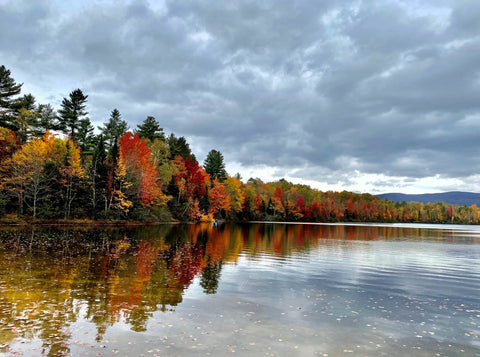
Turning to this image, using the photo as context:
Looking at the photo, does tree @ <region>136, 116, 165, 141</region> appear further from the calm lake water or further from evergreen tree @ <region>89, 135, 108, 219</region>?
the calm lake water

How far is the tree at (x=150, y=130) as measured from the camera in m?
102

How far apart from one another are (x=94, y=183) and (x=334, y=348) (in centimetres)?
6519

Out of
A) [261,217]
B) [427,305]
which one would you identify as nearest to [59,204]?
[427,305]

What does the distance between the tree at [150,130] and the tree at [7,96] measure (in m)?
36.0

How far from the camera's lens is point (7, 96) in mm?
71375

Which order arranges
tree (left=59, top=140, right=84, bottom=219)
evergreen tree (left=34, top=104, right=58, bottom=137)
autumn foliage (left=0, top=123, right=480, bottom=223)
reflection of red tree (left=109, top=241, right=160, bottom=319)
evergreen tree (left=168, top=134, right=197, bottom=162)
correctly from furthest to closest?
evergreen tree (left=168, top=134, right=197, bottom=162) < evergreen tree (left=34, top=104, right=58, bottom=137) < tree (left=59, top=140, right=84, bottom=219) < autumn foliage (left=0, top=123, right=480, bottom=223) < reflection of red tree (left=109, top=241, right=160, bottom=319)

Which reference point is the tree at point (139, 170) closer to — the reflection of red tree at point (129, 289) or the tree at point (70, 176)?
the tree at point (70, 176)

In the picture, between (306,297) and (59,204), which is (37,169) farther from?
(306,297)

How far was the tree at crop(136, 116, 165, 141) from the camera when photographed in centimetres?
10231

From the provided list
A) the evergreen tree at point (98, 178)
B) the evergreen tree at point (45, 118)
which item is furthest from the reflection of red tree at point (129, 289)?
the evergreen tree at point (45, 118)

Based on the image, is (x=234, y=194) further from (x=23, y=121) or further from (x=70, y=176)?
(x=23, y=121)

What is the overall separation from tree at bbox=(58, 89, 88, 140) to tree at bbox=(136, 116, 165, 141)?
1879cm

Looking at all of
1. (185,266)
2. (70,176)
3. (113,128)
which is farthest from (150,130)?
(185,266)

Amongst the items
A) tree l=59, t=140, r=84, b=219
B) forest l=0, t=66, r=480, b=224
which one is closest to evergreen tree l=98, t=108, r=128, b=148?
forest l=0, t=66, r=480, b=224
